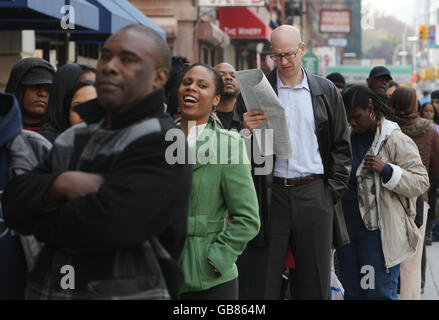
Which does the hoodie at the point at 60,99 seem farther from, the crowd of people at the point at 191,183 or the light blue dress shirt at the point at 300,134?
the light blue dress shirt at the point at 300,134

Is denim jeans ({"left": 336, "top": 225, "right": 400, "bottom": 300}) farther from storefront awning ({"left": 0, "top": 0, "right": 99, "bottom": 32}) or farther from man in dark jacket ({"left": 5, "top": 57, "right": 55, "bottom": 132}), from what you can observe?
storefront awning ({"left": 0, "top": 0, "right": 99, "bottom": 32})

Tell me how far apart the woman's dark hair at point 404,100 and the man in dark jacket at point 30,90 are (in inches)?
148

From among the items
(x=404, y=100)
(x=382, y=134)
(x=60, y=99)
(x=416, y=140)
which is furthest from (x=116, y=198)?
(x=416, y=140)

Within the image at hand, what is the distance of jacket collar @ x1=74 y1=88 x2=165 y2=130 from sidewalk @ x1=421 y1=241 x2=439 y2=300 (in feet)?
18.8

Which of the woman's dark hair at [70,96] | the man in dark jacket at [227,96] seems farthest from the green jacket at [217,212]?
the man in dark jacket at [227,96]

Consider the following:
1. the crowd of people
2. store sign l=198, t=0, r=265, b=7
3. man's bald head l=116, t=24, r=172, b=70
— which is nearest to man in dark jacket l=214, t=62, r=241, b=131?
the crowd of people

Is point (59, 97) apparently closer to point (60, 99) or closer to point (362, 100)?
point (60, 99)

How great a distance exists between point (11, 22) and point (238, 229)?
5.77m

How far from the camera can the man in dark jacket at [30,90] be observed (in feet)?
13.8

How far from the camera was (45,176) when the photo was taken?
258 cm

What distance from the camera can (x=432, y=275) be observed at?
881cm

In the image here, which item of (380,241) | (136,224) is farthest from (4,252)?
(380,241)

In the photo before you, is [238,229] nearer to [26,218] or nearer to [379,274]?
[26,218]
